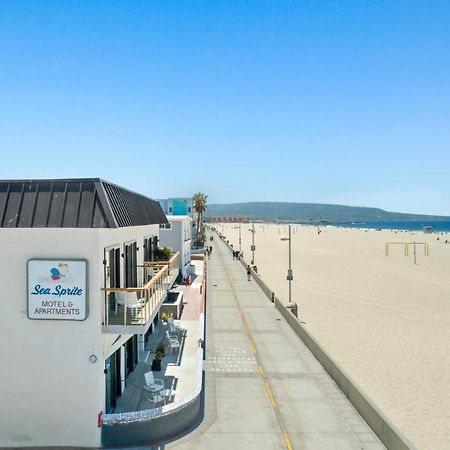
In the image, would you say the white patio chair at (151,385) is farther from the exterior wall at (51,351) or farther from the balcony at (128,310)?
the exterior wall at (51,351)

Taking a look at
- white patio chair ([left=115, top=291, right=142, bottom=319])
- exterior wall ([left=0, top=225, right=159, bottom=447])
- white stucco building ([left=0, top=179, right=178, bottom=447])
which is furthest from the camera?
white patio chair ([left=115, top=291, right=142, bottom=319])

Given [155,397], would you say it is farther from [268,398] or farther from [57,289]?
[57,289]

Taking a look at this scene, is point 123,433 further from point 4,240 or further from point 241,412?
point 4,240

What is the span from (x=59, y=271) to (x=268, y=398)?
8.89m

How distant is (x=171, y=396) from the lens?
14125 mm

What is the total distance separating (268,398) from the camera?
14898mm

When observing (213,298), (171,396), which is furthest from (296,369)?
(213,298)

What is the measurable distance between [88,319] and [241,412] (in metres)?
6.37

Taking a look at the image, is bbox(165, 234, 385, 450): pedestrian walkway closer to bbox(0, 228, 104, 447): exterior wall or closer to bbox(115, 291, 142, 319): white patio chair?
bbox(0, 228, 104, 447): exterior wall

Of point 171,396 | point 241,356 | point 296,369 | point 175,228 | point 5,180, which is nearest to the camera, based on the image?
point 5,180

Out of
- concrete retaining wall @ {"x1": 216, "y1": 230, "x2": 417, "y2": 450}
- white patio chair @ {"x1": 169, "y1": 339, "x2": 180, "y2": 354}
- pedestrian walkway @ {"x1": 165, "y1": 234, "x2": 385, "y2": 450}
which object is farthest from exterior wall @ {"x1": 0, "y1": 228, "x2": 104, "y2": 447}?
concrete retaining wall @ {"x1": 216, "y1": 230, "x2": 417, "y2": 450}

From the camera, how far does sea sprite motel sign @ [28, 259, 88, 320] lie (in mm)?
11055

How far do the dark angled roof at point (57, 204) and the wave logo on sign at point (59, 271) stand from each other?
117 centimetres

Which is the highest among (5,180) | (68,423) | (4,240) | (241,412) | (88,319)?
(5,180)
